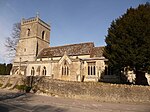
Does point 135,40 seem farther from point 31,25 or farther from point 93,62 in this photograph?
point 31,25

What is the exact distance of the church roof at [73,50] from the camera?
36.2m

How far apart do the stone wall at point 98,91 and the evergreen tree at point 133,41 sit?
3748 mm

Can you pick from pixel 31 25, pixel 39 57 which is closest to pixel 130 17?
pixel 39 57

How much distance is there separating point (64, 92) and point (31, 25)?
28.9 metres

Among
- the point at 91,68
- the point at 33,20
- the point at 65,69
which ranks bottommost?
the point at 65,69

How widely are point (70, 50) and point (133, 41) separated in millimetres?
18636

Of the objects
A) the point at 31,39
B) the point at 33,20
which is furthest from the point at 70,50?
the point at 33,20

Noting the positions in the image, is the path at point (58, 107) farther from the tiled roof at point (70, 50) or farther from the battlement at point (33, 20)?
the battlement at point (33, 20)

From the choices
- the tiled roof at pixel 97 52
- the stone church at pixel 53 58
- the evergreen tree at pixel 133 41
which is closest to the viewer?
the evergreen tree at pixel 133 41

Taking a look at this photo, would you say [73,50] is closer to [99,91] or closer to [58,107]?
[99,91]

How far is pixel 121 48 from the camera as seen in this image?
23047 millimetres

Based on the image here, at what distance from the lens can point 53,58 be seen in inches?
1544

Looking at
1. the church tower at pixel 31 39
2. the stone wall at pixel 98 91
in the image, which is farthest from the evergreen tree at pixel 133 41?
the church tower at pixel 31 39

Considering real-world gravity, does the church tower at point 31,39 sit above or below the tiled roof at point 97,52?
above
